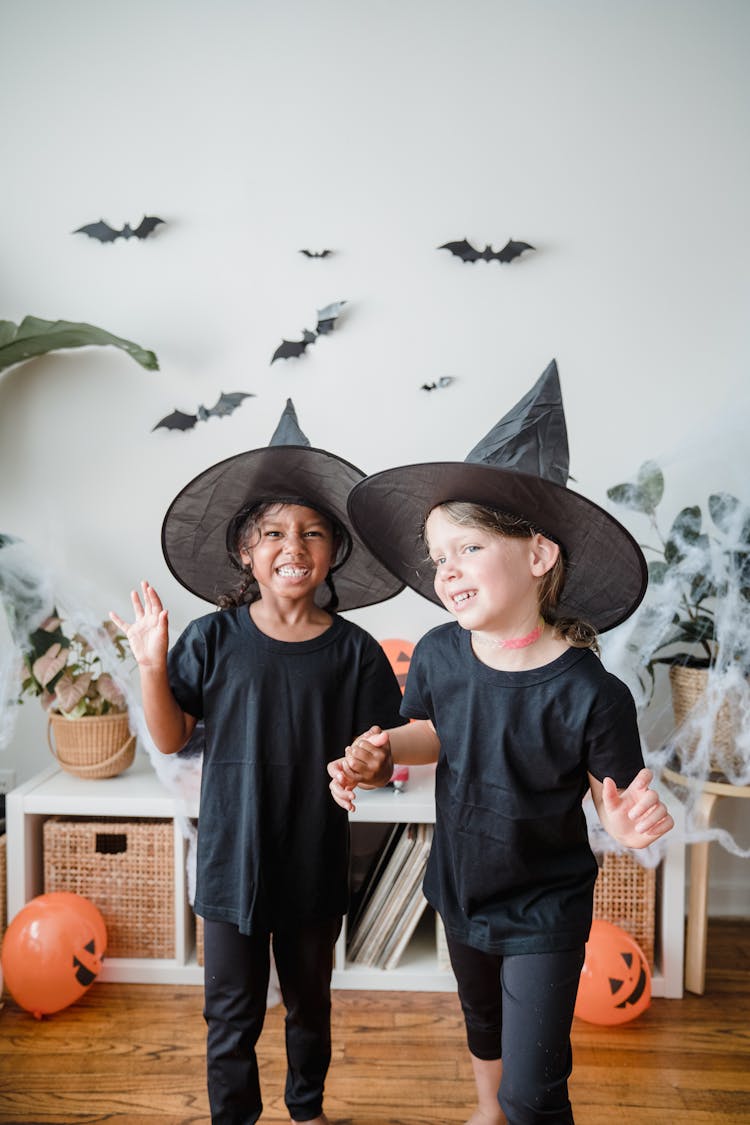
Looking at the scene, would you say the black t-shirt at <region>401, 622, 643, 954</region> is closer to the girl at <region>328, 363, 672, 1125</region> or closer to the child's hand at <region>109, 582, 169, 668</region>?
the girl at <region>328, 363, 672, 1125</region>

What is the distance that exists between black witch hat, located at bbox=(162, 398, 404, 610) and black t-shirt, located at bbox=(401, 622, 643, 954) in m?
0.36

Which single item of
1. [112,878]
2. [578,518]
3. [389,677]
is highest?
[578,518]

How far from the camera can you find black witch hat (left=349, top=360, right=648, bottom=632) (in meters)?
1.24

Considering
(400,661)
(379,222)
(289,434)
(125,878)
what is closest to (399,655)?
(400,661)

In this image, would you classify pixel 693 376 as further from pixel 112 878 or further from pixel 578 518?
pixel 112 878

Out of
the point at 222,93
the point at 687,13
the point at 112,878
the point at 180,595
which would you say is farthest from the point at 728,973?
the point at 222,93

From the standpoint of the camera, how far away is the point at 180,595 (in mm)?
2592

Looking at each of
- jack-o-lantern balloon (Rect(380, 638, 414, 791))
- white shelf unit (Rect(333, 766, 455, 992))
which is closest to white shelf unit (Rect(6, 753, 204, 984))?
white shelf unit (Rect(333, 766, 455, 992))

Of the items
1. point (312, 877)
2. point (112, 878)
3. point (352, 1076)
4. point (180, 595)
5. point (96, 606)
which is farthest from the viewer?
point (180, 595)

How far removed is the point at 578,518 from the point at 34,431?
1860 mm

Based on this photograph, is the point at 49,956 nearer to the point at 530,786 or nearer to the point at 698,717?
the point at 530,786

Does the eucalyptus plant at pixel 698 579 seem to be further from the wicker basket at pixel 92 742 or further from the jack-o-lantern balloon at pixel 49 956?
the jack-o-lantern balloon at pixel 49 956

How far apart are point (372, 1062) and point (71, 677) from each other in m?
1.13

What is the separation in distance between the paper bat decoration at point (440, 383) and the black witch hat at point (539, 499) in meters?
1.19
